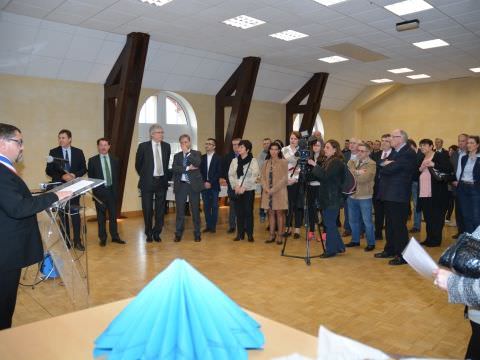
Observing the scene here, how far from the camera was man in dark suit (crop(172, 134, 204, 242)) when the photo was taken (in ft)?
19.4

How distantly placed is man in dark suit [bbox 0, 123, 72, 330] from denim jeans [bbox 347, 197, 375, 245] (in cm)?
405

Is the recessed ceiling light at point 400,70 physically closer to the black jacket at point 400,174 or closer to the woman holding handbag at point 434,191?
the woman holding handbag at point 434,191

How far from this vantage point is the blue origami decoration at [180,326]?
1.02 m

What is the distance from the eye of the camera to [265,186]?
587 cm

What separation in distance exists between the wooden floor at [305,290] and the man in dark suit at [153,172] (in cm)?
43

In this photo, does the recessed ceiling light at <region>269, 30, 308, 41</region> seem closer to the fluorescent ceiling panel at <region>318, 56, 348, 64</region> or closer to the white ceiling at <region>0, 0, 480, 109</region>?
the white ceiling at <region>0, 0, 480, 109</region>

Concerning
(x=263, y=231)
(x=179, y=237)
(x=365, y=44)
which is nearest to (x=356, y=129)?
(x=365, y=44)

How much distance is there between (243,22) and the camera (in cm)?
663

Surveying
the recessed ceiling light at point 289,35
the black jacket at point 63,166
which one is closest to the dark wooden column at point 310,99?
the recessed ceiling light at point 289,35

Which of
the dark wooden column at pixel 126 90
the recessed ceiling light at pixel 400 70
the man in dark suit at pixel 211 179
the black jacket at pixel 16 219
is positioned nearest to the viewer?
the black jacket at pixel 16 219

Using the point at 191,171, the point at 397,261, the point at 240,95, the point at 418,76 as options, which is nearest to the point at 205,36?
the point at 240,95

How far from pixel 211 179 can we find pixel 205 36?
257 cm

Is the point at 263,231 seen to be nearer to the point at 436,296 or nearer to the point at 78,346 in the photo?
the point at 436,296

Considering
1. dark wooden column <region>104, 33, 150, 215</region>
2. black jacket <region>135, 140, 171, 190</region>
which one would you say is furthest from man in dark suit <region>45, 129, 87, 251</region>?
dark wooden column <region>104, 33, 150, 215</region>
